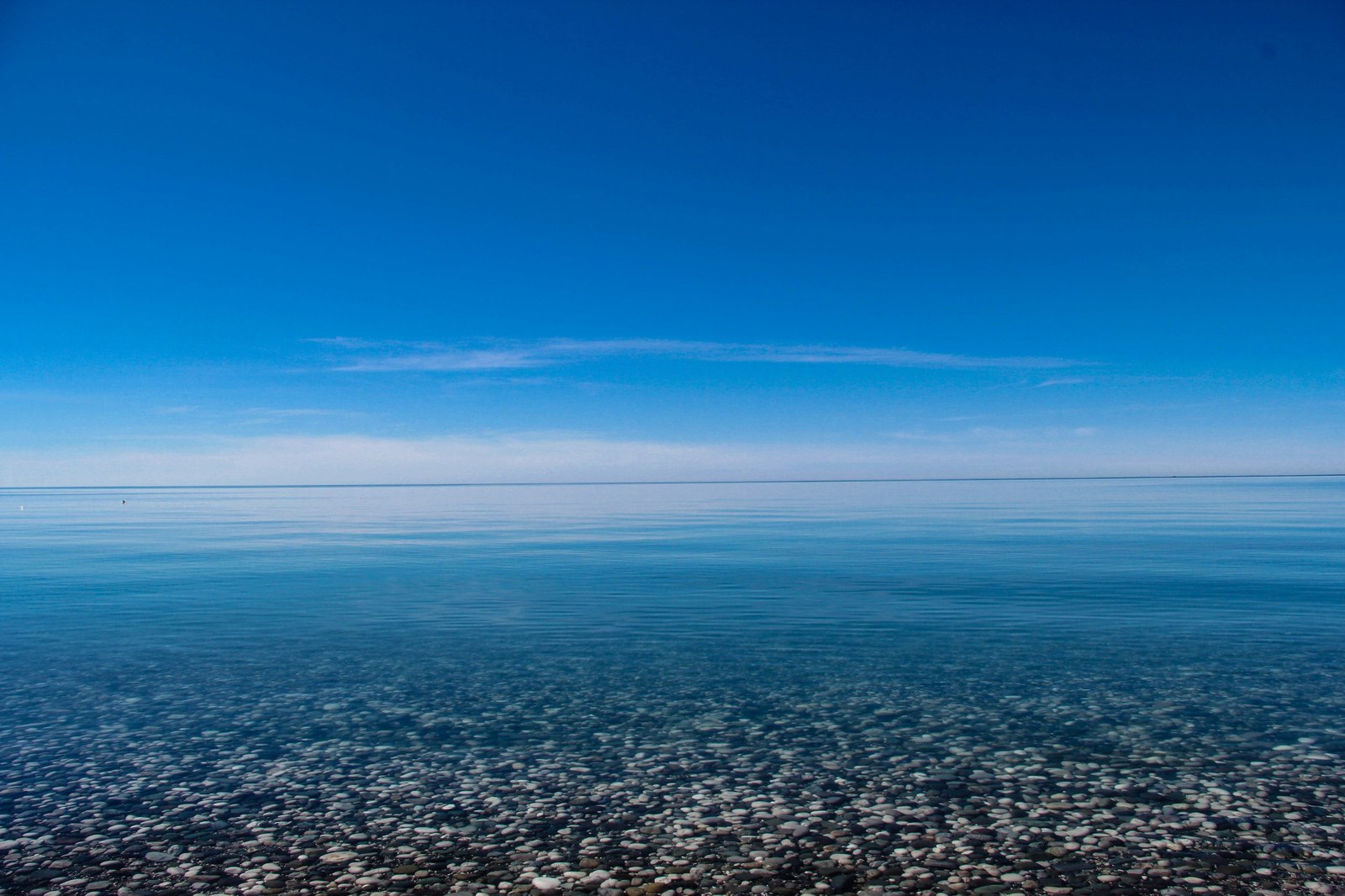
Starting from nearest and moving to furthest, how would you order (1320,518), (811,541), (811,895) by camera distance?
(811,895), (811,541), (1320,518)

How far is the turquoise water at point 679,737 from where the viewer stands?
32.7ft

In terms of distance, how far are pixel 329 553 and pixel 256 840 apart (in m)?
41.2

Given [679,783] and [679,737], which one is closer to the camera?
[679,783]

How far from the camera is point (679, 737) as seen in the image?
47.3 feet

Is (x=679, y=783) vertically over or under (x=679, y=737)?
under

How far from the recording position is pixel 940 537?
2231 inches

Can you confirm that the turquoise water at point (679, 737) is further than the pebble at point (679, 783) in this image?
Yes

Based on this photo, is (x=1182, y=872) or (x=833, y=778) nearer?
(x=1182, y=872)

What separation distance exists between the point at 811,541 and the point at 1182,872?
45431mm

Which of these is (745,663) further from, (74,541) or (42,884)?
(74,541)

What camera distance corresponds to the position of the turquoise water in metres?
9.97

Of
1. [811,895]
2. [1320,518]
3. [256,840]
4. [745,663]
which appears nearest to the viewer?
[811,895]

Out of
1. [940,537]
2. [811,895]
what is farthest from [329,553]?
[811,895]

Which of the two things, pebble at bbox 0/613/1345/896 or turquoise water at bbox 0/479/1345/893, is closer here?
pebble at bbox 0/613/1345/896
